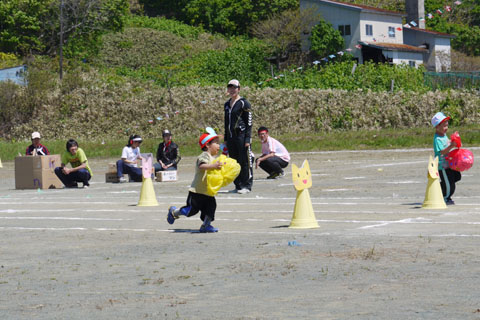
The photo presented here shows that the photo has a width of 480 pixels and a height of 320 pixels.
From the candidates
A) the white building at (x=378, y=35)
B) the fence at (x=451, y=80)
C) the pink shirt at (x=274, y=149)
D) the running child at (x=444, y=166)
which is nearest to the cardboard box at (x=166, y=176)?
the pink shirt at (x=274, y=149)

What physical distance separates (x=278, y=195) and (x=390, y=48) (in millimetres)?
50765

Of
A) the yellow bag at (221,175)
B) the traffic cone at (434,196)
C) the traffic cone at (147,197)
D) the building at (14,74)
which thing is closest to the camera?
the yellow bag at (221,175)

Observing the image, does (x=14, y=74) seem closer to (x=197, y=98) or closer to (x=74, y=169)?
(x=197, y=98)

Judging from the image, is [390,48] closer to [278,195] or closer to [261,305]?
[278,195]

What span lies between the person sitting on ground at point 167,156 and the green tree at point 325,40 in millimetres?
43931

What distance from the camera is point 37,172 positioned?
23844mm

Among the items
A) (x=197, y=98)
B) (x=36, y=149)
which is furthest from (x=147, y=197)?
(x=197, y=98)

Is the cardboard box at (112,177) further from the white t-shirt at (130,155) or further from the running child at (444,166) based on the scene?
the running child at (444,166)

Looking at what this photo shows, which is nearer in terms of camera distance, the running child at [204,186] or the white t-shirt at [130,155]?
the running child at [204,186]

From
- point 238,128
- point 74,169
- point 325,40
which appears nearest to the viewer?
point 238,128

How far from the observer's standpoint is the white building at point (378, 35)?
223 ft

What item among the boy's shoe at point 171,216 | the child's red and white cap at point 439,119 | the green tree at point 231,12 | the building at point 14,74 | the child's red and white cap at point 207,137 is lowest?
the boy's shoe at point 171,216

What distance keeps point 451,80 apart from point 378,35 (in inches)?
720

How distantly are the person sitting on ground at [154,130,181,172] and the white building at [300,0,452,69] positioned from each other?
42.2 m
